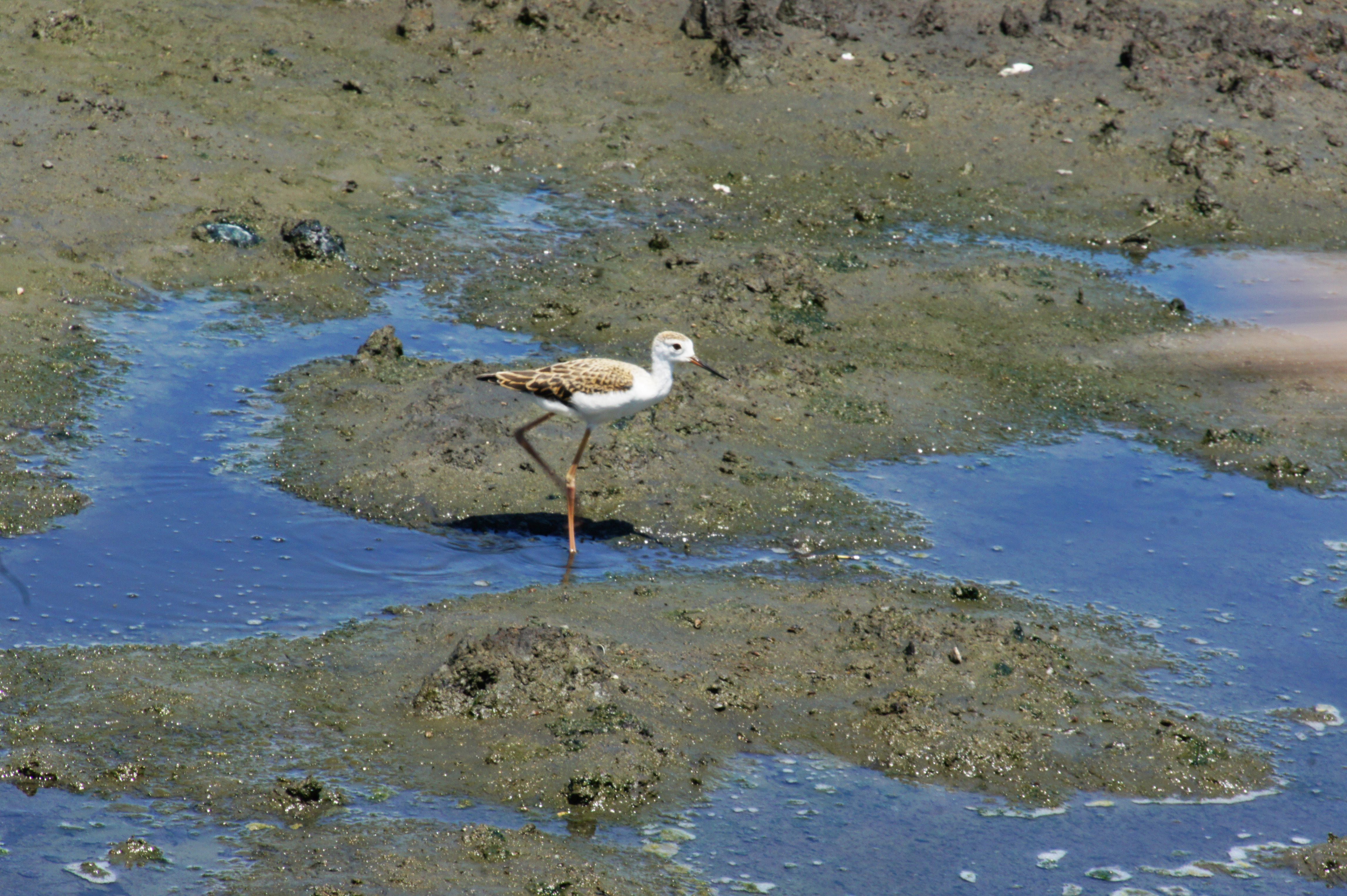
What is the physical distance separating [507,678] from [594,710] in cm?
41

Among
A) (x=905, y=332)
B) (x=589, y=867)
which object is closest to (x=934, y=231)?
(x=905, y=332)

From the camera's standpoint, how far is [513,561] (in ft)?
24.5

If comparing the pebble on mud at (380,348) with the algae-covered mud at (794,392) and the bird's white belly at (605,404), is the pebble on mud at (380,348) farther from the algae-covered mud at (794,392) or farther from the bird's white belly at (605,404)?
the bird's white belly at (605,404)

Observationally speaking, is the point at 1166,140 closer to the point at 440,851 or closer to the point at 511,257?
the point at 511,257

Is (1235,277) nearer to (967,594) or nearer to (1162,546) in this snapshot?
(1162,546)

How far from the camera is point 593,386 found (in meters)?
7.54

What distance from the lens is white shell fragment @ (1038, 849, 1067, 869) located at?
538cm

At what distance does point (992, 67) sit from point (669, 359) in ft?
28.5

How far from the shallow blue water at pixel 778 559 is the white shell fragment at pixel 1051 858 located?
0.03 m

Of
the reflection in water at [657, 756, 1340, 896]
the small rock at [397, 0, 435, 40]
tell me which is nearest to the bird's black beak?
the reflection in water at [657, 756, 1340, 896]

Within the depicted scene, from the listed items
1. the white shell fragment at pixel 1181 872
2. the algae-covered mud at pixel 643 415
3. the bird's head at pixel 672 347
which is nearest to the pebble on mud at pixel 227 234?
the algae-covered mud at pixel 643 415

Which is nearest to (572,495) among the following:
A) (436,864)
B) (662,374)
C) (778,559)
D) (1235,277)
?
(662,374)

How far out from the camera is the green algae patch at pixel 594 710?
5.50 meters

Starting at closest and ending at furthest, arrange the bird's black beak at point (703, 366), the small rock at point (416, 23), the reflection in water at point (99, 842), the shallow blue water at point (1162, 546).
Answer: the reflection in water at point (99, 842) → the shallow blue water at point (1162, 546) → the bird's black beak at point (703, 366) → the small rock at point (416, 23)
